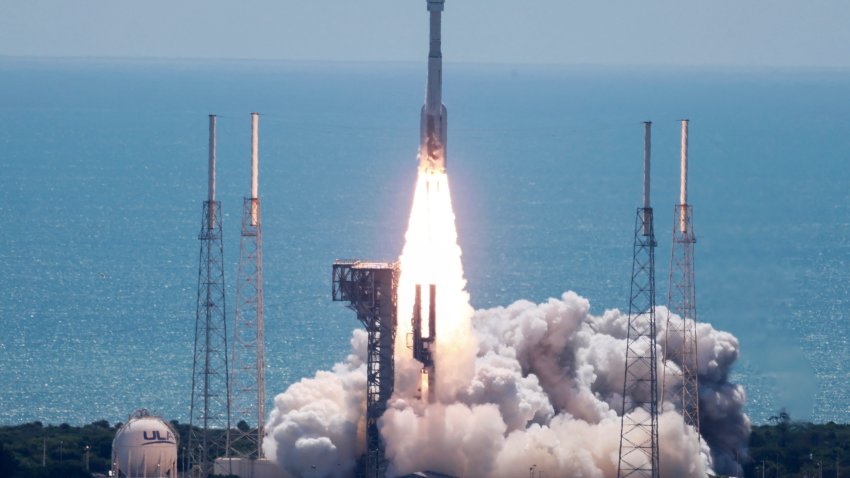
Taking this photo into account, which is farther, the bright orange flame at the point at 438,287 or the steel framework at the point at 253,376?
the steel framework at the point at 253,376

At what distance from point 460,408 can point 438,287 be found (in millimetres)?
3832

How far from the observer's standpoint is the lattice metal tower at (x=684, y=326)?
7212cm

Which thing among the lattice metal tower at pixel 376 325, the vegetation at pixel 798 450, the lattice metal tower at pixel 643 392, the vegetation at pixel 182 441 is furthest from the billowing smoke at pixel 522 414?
the vegetation at pixel 182 441

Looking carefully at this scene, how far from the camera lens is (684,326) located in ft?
237

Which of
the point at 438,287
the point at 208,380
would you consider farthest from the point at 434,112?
the point at 208,380

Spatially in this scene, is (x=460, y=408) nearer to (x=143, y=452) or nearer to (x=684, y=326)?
(x=684, y=326)

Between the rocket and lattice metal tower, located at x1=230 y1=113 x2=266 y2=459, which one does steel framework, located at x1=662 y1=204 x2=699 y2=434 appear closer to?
the rocket

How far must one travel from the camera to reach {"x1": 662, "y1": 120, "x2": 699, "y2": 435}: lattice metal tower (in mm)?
72125

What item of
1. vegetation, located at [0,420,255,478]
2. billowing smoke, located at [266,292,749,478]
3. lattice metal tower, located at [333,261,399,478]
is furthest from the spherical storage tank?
lattice metal tower, located at [333,261,399,478]

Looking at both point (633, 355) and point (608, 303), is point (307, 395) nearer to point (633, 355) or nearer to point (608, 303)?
point (633, 355)

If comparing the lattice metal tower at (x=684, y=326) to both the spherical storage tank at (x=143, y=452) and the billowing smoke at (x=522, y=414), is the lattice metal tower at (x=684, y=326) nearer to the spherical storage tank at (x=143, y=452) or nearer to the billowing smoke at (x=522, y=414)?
the billowing smoke at (x=522, y=414)

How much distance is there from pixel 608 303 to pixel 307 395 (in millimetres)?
59636

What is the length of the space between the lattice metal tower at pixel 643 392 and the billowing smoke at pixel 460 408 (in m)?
0.52

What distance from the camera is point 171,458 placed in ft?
235
